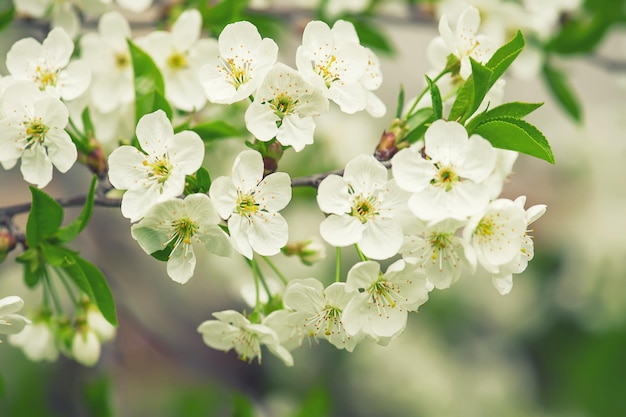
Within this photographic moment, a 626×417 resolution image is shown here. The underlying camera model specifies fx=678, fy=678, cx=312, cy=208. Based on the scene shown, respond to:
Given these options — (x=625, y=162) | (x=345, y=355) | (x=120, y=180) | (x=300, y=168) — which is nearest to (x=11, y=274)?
(x=300, y=168)

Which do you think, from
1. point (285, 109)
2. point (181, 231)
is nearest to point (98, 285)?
point (181, 231)

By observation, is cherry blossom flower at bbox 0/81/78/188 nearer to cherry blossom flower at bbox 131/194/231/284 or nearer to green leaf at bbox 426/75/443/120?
cherry blossom flower at bbox 131/194/231/284

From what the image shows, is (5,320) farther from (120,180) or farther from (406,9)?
(406,9)

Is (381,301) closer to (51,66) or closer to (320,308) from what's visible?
(320,308)

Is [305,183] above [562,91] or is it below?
above

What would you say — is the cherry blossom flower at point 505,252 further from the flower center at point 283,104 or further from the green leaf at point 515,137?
the flower center at point 283,104

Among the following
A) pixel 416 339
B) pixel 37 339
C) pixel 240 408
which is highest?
pixel 37 339

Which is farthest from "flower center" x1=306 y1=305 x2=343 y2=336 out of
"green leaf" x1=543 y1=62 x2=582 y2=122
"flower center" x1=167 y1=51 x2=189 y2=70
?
"green leaf" x1=543 y1=62 x2=582 y2=122
